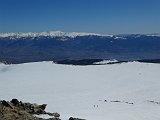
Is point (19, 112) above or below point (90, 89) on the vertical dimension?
above

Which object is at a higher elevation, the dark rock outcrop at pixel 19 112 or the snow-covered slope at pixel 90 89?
the dark rock outcrop at pixel 19 112

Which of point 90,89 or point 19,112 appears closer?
point 19,112

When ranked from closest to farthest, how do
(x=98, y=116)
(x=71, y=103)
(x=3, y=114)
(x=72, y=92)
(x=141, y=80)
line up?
(x=3, y=114)
(x=98, y=116)
(x=71, y=103)
(x=72, y=92)
(x=141, y=80)

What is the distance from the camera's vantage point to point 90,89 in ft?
179

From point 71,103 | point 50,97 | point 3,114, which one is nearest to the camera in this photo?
point 3,114

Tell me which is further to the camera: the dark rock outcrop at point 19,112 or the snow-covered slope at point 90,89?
the snow-covered slope at point 90,89

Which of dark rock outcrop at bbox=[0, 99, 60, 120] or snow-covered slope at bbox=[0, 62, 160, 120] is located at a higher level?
dark rock outcrop at bbox=[0, 99, 60, 120]

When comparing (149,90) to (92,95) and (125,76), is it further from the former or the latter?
(125,76)

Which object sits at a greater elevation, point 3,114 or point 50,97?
→ point 3,114

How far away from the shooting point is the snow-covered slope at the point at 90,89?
35.5m

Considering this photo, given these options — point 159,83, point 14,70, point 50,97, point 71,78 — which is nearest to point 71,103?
point 50,97

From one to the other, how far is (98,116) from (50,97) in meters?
16.7

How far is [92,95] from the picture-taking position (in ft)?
162

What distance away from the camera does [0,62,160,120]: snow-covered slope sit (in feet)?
116
